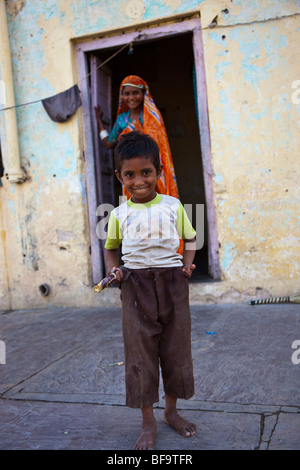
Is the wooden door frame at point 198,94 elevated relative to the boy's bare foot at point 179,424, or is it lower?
elevated

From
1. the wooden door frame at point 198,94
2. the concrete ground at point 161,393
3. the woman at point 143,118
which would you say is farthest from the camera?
the wooden door frame at point 198,94

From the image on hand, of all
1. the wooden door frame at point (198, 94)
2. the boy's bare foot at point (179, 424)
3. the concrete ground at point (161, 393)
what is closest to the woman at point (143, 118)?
the wooden door frame at point (198, 94)

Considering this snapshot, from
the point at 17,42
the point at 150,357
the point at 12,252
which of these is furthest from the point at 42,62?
the point at 150,357

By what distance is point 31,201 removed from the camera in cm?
493

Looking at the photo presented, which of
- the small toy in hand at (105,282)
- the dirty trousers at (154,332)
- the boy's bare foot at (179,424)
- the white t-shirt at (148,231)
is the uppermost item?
the white t-shirt at (148,231)

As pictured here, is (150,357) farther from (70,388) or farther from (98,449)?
(70,388)

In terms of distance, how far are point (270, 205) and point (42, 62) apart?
9.55 ft

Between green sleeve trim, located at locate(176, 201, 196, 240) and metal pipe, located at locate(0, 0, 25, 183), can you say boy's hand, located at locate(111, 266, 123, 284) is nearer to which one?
green sleeve trim, located at locate(176, 201, 196, 240)

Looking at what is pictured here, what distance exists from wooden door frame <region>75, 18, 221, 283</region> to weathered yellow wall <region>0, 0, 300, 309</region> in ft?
0.29

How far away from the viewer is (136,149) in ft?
6.11

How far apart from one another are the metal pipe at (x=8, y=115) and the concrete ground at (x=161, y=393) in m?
1.85

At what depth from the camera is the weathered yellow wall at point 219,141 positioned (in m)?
4.11

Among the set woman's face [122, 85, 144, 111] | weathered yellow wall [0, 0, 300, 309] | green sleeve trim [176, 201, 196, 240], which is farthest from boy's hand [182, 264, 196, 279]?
woman's face [122, 85, 144, 111]

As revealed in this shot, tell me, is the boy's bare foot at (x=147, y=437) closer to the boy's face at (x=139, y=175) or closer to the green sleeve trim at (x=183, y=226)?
the green sleeve trim at (x=183, y=226)
